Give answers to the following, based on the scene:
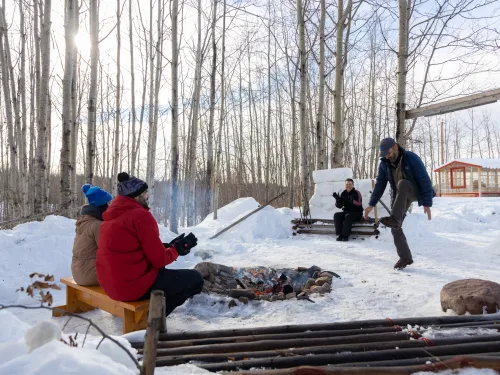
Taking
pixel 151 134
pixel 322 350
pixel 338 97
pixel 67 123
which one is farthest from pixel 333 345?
pixel 151 134

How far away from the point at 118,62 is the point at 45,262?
34.3ft

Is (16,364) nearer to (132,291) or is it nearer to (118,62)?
(132,291)

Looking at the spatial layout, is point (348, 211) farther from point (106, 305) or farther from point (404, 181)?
point (106, 305)

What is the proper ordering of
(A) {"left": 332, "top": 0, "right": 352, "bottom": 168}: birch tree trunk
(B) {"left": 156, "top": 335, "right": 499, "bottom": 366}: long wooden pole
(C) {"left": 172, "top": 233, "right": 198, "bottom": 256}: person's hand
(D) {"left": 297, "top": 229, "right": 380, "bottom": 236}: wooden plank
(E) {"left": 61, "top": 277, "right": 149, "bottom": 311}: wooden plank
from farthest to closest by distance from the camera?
(A) {"left": 332, "top": 0, "right": 352, "bottom": 168}: birch tree trunk → (D) {"left": 297, "top": 229, "right": 380, "bottom": 236}: wooden plank → (C) {"left": 172, "top": 233, "right": 198, "bottom": 256}: person's hand → (E) {"left": 61, "top": 277, "right": 149, "bottom": 311}: wooden plank → (B) {"left": 156, "top": 335, "right": 499, "bottom": 366}: long wooden pole

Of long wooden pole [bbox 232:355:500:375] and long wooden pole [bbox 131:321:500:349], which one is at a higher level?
long wooden pole [bbox 232:355:500:375]

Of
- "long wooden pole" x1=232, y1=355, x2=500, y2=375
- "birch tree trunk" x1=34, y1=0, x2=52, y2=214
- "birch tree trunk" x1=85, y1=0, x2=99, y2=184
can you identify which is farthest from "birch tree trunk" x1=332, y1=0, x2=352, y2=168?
"long wooden pole" x1=232, y1=355, x2=500, y2=375

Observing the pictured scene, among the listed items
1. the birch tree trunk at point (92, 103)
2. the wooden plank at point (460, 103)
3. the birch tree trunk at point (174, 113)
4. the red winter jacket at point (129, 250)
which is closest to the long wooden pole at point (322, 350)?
the red winter jacket at point (129, 250)

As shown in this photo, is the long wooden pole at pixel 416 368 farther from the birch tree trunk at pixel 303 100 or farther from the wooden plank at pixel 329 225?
the birch tree trunk at pixel 303 100

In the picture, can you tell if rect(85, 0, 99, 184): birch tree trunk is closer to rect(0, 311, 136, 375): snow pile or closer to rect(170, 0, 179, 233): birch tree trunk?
rect(170, 0, 179, 233): birch tree trunk

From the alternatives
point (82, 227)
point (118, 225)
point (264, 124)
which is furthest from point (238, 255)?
point (264, 124)

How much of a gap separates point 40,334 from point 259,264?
5.02 meters

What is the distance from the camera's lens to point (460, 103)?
6.29 m

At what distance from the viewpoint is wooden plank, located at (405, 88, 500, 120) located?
19.4ft

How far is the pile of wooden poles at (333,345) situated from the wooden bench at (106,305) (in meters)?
0.53
